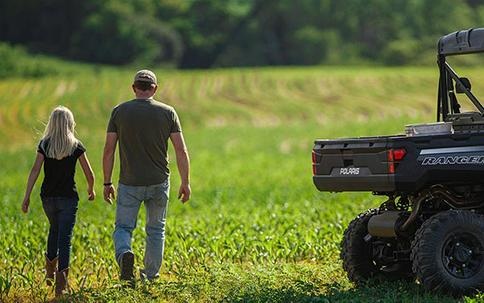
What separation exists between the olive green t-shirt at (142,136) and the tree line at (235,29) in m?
86.6

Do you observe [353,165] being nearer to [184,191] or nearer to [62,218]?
[184,191]

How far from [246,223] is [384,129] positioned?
28105 mm

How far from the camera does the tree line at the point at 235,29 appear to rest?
98250 mm

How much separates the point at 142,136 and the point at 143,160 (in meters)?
0.24

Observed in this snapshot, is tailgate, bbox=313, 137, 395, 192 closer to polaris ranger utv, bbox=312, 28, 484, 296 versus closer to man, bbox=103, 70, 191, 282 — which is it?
polaris ranger utv, bbox=312, 28, 484, 296

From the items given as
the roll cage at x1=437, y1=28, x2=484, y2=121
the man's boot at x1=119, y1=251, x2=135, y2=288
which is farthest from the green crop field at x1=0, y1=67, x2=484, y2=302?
the roll cage at x1=437, y1=28, x2=484, y2=121

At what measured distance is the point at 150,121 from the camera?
403 inches

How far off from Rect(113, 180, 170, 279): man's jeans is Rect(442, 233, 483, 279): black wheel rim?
111 inches

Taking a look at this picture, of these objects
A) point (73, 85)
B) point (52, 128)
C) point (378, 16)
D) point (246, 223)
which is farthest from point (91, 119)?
point (378, 16)

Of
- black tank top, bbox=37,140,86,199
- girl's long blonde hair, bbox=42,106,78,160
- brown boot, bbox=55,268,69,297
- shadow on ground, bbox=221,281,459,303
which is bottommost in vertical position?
shadow on ground, bbox=221,281,459,303

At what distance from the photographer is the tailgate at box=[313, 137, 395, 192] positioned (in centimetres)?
952

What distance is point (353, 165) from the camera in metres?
9.80

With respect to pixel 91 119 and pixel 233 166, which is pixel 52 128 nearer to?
pixel 233 166

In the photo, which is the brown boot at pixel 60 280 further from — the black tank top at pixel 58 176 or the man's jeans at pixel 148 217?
the black tank top at pixel 58 176
